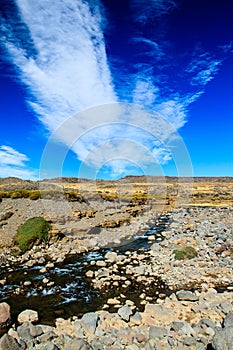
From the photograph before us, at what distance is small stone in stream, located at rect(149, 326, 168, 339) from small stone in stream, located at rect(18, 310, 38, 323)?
3.24 m

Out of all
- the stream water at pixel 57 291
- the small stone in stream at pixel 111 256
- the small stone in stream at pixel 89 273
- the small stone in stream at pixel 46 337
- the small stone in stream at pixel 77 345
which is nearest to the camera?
the small stone in stream at pixel 77 345

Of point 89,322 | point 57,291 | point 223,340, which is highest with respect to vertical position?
point 223,340

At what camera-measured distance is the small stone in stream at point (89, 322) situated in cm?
738

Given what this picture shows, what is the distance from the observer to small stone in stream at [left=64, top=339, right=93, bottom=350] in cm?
629

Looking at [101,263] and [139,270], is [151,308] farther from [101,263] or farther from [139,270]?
Answer: [101,263]

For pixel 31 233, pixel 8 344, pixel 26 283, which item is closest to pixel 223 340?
pixel 8 344

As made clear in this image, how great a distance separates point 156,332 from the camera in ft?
23.4

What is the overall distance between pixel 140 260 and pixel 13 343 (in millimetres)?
8522

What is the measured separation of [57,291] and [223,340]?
20.3 feet

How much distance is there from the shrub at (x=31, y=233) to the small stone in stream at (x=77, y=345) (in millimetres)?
9616

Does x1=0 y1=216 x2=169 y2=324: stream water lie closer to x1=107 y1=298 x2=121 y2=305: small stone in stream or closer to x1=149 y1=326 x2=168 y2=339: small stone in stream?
x1=107 y1=298 x2=121 y2=305: small stone in stream

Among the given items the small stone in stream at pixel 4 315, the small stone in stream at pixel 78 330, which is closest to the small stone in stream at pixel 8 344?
the small stone in stream at pixel 78 330

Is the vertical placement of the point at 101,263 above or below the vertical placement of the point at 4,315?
above

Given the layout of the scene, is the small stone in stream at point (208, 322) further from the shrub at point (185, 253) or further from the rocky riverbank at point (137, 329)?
the shrub at point (185, 253)
